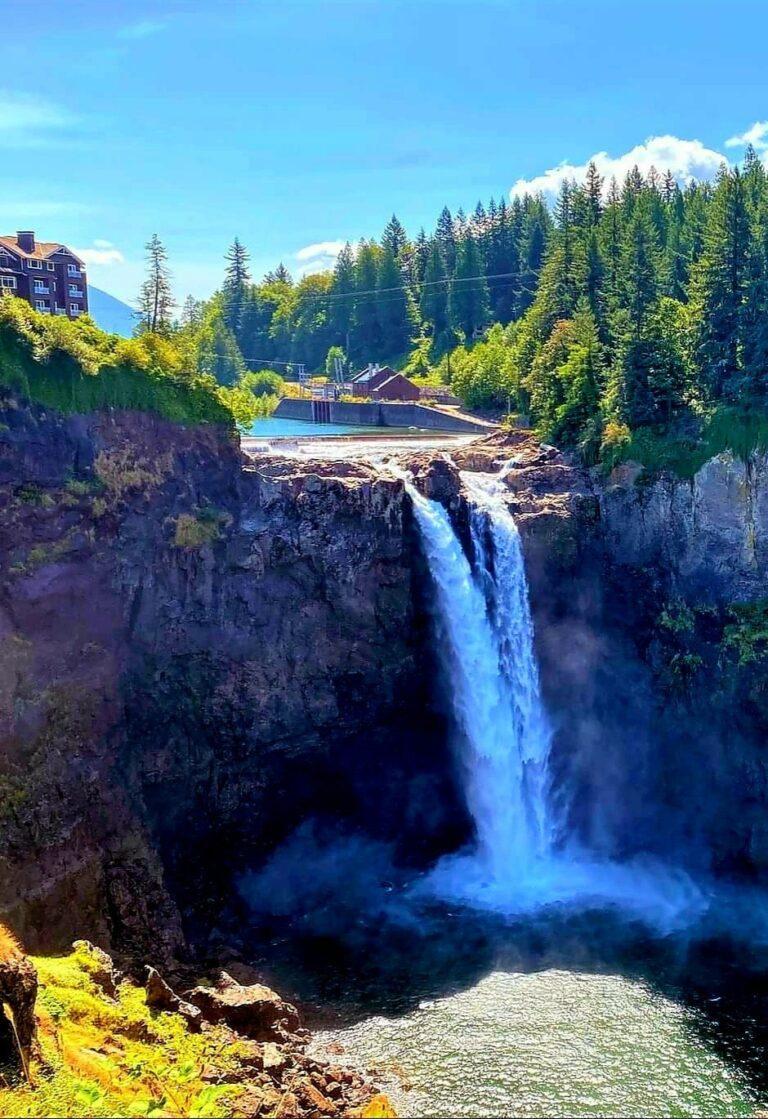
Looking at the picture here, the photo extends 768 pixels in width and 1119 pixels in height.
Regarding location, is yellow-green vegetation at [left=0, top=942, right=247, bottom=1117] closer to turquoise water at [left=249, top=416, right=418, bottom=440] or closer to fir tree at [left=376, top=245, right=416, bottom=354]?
turquoise water at [left=249, top=416, right=418, bottom=440]

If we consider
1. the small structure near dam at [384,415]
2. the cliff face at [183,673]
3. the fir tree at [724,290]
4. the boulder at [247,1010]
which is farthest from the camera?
the small structure near dam at [384,415]

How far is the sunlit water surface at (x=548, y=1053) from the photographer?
2712 cm

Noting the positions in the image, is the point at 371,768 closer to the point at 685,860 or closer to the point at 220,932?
the point at 220,932

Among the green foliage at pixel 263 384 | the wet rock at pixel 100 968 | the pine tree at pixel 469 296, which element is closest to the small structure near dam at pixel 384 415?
the green foliage at pixel 263 384

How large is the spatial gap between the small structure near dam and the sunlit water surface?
38.6 metres

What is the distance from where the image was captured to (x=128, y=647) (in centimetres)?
3725

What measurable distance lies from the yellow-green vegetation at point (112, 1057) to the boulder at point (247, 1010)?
1.73 m

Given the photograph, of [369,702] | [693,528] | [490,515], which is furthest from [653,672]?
[369,702]

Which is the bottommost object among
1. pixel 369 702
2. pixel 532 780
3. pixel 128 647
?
pixel 532 780

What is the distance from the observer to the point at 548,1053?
29094 millimetres

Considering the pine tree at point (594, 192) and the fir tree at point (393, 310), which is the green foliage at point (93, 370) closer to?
the pine tree at point (594, 192)

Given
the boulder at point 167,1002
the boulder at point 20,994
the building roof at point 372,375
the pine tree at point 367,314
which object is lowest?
the boulder at point 167,1002

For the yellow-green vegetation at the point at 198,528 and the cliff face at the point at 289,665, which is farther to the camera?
the yellow-green vegetation at the point at 198,528

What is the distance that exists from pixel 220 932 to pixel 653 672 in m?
22.0
